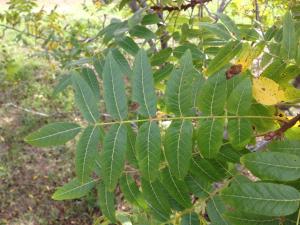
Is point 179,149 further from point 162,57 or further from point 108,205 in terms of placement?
point 162,57

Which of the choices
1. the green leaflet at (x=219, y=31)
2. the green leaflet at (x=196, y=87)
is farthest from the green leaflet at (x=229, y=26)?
the green leaflet at (x=196, y=87)

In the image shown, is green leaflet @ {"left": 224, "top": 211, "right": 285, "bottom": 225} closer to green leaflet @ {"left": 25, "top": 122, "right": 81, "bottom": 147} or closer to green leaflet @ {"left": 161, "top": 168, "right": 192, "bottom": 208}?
green leaflet @ {"left": 161, "top": 168, "right": 192, "bottom": 208}

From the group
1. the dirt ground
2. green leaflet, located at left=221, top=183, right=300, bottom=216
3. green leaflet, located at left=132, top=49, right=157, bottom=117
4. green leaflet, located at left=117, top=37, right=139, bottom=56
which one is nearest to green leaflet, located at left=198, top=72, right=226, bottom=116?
green leaflet, located at left=132, top=49, right=157, bottom=117

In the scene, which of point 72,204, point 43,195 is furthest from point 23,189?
point 72,204

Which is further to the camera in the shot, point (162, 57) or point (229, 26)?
point (162, 57)

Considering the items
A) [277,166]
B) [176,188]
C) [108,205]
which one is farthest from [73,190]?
[277,166]

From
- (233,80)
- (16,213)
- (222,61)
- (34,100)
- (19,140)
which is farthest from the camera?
(34,100)

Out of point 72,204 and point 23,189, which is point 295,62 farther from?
point 23,189
